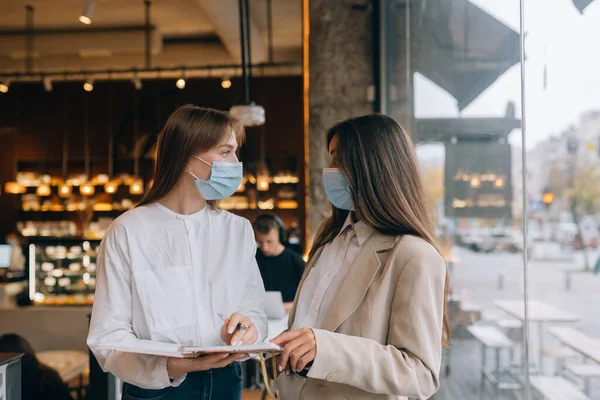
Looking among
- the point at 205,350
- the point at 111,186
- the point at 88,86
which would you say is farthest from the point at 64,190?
the point at 205,350

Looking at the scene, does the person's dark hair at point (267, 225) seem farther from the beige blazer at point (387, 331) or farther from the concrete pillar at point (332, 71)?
the beige blazer at point (387, 331)

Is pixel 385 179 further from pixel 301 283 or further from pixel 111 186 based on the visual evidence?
pixel 111 186

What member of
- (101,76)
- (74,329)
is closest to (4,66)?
(101,76)

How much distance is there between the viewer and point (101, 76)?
407 inches

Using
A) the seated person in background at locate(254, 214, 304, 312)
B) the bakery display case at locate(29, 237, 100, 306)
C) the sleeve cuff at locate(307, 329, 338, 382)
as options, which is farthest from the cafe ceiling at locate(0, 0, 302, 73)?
the sleeve cuff at locate(307, 329, 338, 382)

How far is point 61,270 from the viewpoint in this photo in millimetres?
5645

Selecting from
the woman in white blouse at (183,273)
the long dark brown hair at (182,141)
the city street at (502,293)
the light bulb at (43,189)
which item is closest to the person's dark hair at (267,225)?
the city street at (502,293)

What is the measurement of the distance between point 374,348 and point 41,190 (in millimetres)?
9884

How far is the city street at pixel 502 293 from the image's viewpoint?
4.55ft

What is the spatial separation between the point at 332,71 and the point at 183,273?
3.81 m

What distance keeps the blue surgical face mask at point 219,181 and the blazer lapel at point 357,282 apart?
55 cm

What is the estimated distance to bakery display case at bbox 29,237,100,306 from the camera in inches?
217

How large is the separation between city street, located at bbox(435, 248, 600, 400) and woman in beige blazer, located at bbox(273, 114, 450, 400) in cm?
35

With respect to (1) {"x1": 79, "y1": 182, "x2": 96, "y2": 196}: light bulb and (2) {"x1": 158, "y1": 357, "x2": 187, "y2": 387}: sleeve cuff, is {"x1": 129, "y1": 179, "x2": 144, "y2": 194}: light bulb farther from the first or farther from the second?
(2) {"x1": 158, "y1": 357, "x2": 187, "y2": 387}: sleeve cuff
